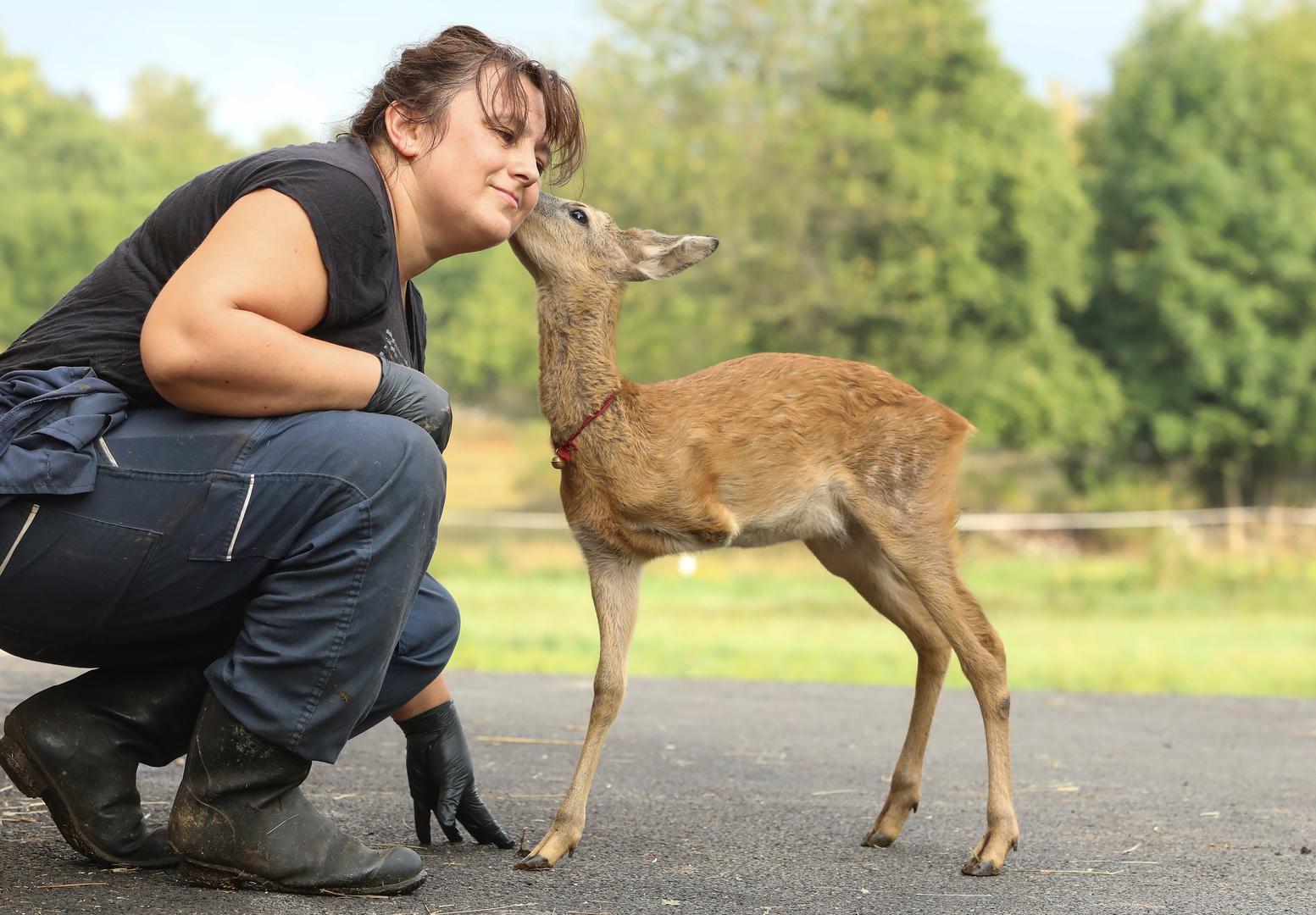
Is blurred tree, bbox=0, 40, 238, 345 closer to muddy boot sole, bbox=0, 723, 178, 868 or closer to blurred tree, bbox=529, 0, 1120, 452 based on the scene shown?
blurred tree, bbox=529, 0, 1120, 452

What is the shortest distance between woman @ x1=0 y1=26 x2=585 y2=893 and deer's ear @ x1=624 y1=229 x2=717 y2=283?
1444 mm

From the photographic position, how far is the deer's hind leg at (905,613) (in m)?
4.43

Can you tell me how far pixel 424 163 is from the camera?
3.43 metres

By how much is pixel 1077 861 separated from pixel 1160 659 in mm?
8746

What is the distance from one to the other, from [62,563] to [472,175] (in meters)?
1.30

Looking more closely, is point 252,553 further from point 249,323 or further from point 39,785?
point 39,785

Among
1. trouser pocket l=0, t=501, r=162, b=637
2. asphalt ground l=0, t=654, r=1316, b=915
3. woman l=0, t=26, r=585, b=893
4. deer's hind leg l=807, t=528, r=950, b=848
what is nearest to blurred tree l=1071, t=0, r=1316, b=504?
asphalt ground l=0, t=654, r=1316, b=915

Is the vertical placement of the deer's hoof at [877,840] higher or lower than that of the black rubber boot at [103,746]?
lower

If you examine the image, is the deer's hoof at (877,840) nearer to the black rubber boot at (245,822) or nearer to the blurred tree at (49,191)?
the black rubber boot at (245,822)

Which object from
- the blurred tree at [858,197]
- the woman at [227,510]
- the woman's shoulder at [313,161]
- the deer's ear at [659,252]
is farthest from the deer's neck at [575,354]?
the blurred tree at [858,197]

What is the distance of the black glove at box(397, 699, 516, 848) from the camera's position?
377 centimetres

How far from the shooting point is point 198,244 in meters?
3.20

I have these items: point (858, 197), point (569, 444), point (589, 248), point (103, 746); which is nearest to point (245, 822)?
point (103, 746)

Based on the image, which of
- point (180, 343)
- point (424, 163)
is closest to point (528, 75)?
point (424, 163)
